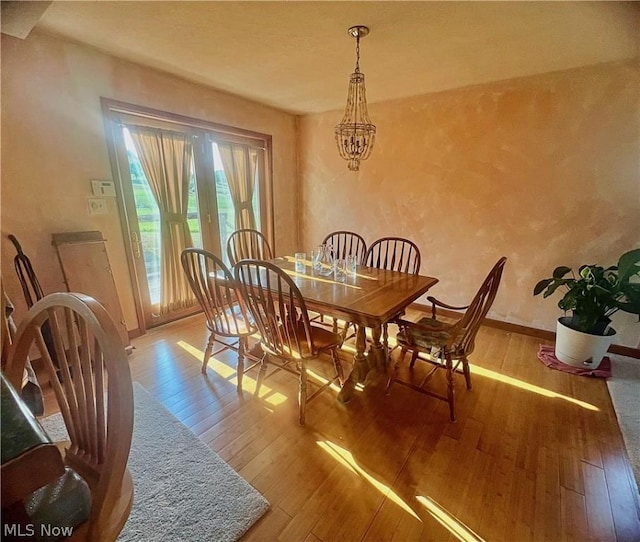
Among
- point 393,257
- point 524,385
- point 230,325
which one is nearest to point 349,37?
point 393,257

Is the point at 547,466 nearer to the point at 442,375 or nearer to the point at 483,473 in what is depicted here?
the point at 483,473

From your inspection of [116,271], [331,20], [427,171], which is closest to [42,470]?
[331,20]

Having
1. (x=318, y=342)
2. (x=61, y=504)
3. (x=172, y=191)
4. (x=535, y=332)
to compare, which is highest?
(x=172, y=191)

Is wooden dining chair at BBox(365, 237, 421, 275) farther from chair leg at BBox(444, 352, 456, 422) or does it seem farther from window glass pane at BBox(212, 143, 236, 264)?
window glass pane at BBox(212, 143, 236, 264)

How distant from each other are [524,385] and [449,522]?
1.34m

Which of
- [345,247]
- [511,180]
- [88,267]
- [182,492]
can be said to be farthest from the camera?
[345,247]

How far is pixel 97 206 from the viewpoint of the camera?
2.52 m

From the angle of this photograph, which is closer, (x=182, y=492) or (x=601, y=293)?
(x=182, y=492)

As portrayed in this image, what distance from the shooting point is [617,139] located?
2.42m

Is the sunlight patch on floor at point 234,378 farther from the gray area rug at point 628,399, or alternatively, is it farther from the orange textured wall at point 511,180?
the orange textured wall at point 511,180

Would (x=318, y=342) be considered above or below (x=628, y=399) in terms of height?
above

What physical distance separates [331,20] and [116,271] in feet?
8.40

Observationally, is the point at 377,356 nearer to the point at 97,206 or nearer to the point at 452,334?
the point at 452,334

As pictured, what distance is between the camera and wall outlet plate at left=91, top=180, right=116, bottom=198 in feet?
8.15
